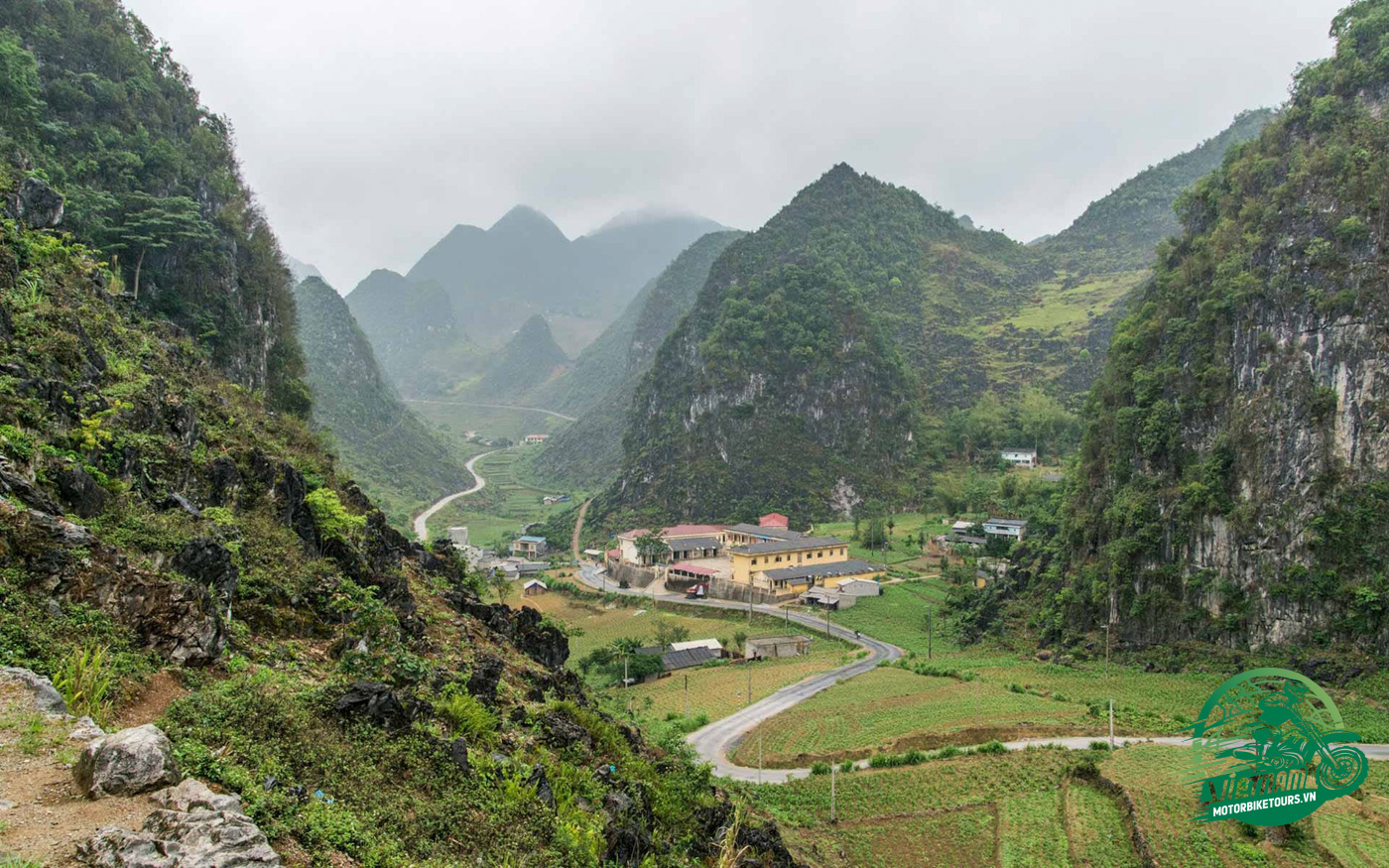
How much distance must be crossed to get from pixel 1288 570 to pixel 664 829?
3710 centimetres

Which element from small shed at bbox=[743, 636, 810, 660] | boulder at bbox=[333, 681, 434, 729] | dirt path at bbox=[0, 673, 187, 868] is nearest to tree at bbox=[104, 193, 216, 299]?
boulder at bbox=[333, 681, 434, 729]

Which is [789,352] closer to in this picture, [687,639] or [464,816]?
[687,639]

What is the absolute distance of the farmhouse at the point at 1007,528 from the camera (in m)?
62.9

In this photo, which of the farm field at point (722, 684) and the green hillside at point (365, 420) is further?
the green hillside at point (365, 420)

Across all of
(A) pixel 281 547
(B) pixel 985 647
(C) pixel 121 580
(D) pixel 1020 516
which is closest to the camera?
(C) pixel 121 580

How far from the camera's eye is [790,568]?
6238 centimetres

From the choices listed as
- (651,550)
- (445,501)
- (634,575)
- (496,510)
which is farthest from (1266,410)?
(445,501)

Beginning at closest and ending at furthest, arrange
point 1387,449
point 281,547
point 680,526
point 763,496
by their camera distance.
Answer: point 281,547
point 1387,449
point 680,526
point 763,496

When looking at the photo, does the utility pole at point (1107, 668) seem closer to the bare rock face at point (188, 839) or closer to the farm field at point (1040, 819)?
the farm field at point (1040, 819)

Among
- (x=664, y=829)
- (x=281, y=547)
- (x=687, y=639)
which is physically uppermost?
(x=281, y=547)

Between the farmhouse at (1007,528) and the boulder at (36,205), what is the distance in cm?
6517

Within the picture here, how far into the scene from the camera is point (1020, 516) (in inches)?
2662

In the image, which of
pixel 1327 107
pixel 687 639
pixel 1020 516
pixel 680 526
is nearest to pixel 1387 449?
pixel 1327 107

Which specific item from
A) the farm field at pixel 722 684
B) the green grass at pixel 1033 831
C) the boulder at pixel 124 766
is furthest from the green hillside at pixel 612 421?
the boulder at pixel 124 766
